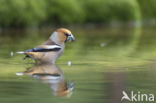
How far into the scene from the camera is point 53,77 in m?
7.59

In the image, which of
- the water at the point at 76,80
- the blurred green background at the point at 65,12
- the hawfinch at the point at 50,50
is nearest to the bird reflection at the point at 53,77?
the water at the point at 76,80

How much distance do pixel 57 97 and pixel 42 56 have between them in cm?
360

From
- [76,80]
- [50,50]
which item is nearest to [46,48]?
[50,50]

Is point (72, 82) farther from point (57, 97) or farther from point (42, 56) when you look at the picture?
point (42, 56)

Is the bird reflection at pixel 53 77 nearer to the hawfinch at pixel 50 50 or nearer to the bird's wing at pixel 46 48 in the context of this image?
the hawfinch at pixel 50 50

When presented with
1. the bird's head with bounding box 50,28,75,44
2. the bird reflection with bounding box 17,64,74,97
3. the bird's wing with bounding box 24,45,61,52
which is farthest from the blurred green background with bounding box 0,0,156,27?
the bird reflection with bounding box 17,64,74,97

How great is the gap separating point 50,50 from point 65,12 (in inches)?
1106

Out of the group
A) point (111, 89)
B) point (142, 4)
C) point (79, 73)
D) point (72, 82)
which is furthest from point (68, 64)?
point (142, 4)

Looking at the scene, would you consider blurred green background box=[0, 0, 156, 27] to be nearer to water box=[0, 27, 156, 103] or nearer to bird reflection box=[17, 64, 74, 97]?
water box=[0, 27, 156, 103]

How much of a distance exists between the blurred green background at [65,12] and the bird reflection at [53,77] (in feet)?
71.3

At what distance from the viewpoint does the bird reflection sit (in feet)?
20.2

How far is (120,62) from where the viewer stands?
33.1 feet

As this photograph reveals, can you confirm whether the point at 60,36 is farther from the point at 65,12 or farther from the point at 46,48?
the point at 65,12

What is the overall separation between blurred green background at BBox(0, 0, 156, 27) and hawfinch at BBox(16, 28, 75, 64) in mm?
21041
